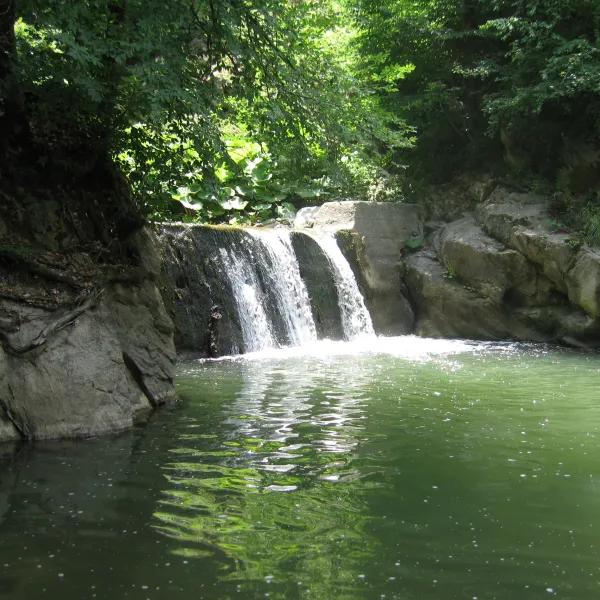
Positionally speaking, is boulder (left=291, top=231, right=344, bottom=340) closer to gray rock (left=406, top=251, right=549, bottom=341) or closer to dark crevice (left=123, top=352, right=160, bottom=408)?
gray rock (left=406, top=251, right=549, bottom=341)

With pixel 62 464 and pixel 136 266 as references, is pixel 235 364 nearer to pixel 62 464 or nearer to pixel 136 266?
pixel 136 266

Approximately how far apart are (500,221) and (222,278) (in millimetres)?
5894

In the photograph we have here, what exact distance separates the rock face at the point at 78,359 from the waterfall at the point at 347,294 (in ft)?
25.0

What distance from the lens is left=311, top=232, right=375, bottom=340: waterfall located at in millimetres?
15148

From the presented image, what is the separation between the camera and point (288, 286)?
1416cm

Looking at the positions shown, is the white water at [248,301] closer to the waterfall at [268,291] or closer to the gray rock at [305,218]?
the waterfall at [268,291]

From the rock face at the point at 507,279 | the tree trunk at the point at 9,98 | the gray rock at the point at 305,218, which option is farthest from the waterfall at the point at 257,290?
the tree trunk at the point at 9,98

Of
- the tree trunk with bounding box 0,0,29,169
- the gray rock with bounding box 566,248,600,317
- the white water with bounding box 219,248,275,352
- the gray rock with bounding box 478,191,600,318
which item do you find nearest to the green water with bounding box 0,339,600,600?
the tree trunk with bounding box 0,0,29,169

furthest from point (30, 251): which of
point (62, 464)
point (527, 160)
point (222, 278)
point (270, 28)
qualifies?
point (527, 160)

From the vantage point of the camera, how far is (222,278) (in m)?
13.1

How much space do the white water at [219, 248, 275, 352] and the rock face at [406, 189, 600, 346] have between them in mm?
4115

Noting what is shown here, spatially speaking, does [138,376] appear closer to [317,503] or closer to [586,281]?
[317,503]

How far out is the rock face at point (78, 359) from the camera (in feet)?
20.5

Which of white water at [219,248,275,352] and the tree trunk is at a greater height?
the tree trunk
